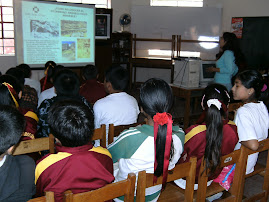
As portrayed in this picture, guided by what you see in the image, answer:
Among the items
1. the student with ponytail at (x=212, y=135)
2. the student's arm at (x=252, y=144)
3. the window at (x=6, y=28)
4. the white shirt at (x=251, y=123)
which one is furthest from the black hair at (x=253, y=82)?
the window at (x=6, y=28)

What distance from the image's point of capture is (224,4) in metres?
6.85

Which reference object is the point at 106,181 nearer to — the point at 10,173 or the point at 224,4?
the point at 10,173

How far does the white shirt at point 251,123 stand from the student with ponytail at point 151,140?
0.57m

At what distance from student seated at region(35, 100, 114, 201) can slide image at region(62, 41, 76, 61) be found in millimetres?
4024

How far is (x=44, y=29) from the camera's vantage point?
4820mm

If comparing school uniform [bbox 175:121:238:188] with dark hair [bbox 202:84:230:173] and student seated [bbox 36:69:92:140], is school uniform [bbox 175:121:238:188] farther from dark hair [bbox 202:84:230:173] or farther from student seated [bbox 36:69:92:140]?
student seated [bbox 36:69:92:140]

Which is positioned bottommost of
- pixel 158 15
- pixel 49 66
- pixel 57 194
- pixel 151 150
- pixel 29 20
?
pixel 57 194

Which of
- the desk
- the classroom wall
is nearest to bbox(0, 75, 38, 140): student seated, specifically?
the desk

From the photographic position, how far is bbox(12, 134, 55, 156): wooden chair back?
5.09ft

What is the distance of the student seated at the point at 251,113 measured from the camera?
187 centimetres

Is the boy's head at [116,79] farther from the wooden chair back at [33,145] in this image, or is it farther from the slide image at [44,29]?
the slide image at [44,29]

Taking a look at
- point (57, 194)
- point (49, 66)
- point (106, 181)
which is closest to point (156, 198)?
point (106, 181)

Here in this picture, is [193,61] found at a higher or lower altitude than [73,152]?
higher

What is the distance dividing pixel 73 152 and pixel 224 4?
655cm
